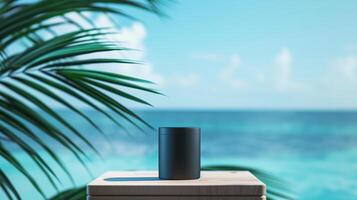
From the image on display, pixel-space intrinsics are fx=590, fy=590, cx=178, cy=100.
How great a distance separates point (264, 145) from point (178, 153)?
13.6 m

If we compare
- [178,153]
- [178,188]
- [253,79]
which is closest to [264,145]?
[253,79]

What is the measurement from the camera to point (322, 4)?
52.7 ft

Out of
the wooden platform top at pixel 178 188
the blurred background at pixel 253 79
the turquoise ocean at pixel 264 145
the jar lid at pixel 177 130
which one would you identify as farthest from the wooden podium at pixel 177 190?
the blurred background at pixel 253 79

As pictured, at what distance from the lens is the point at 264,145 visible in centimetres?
1472

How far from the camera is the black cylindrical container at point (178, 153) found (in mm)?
1365

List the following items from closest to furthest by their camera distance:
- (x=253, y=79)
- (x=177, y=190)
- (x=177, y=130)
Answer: (x=177, y=190)
(x=177, y=130)
(x=253, y=79)

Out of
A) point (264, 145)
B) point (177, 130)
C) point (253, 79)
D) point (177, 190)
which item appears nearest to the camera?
point (177, 190)

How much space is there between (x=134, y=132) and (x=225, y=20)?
13.7 ft

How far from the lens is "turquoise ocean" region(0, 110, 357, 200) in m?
12.7

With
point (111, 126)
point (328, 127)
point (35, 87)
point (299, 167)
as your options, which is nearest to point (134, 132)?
point (111, 126)

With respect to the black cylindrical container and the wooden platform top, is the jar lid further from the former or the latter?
the wooden platform top

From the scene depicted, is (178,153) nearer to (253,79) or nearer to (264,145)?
(264,145)

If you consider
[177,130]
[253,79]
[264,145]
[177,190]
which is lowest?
[264,145]

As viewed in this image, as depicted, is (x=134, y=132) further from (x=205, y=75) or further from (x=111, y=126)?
(x=205, y=75)
